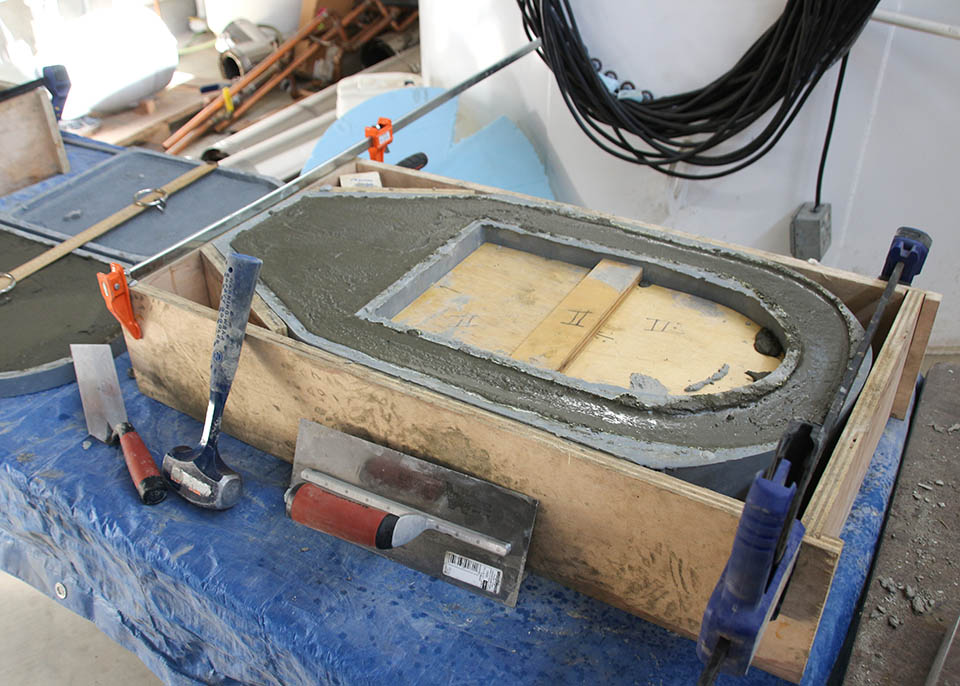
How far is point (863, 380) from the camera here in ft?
3.56

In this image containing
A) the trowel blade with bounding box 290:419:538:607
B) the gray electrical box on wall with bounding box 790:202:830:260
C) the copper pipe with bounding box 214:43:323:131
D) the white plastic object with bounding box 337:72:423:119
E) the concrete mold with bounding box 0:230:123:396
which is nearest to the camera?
the trowel blade with bounding box 290:419:538:607

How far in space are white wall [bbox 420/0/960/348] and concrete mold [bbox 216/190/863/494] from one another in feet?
3.60

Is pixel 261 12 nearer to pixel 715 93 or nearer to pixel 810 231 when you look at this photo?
pixel 715 93

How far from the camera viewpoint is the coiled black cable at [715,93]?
196cm

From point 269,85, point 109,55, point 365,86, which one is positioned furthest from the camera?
point 269,85

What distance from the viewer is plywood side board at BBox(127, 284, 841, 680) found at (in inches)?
34.4

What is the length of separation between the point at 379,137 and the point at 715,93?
1118 mm

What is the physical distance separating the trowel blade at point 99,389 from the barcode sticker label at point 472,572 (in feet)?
2.25

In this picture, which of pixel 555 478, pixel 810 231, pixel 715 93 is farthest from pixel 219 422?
pixel 810 231

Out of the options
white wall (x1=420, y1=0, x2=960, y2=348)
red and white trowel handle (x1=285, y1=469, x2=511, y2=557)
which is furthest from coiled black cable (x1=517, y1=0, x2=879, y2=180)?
red and white trowel handle (x1=285, y1=469, x2=511, y2=557)

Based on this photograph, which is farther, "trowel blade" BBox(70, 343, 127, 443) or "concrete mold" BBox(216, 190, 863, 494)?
"trowel blade" BBox(70, 343, 127, 443)

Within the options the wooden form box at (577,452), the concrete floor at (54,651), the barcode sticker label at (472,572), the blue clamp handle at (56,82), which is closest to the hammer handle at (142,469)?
the wooden form box at (577,452)

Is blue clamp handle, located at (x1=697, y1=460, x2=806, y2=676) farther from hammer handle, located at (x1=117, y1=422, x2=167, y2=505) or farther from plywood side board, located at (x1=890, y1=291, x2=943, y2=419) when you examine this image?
hammer handle, located at (x1=117, y1=422, x2=167, y2=505)

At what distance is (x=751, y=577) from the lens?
716 mm
